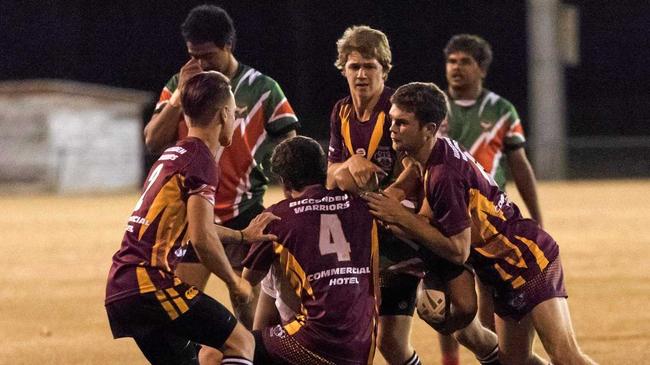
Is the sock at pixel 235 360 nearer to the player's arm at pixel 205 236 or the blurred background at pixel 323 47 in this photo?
the player's arm at pixel 205 236

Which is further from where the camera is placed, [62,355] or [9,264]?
[9,264]

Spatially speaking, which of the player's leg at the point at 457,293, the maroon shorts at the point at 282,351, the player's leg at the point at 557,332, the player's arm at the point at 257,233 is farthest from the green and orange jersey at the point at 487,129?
the maroon shorts at the point at 282,351

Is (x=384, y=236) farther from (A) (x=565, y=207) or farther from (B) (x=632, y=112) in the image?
(B) (x=632, y=112)

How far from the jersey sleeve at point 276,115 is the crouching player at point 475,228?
144cm

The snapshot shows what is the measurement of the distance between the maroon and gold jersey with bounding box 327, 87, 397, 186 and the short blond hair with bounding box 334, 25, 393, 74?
20 cm

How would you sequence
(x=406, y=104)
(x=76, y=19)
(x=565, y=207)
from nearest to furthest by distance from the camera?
1. (x=406, y=104)
2. (x=565, y=207)
3. (x=76, y=19)

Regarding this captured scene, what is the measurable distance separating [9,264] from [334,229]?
840 cm

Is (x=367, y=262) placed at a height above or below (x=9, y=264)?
above

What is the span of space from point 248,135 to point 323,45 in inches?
1534

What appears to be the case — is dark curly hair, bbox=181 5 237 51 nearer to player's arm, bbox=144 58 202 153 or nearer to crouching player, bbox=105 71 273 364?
player's arm, bbox=144 58 202 153

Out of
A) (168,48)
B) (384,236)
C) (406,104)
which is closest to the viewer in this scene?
(406,104)

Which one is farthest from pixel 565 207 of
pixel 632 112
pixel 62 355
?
pixel 632 112

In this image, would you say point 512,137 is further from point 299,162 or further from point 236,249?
point 299,162

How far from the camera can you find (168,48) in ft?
167
